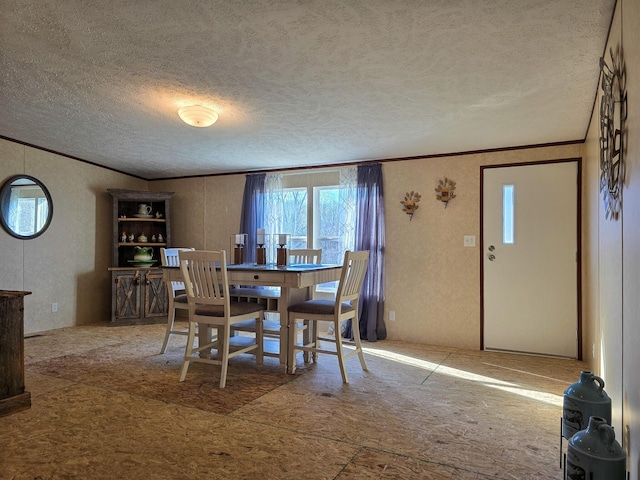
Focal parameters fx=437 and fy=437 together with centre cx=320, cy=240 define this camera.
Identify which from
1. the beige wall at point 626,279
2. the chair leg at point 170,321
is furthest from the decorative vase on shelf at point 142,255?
the beige wall at point 626,279

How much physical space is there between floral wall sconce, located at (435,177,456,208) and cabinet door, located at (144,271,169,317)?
373 centimetres

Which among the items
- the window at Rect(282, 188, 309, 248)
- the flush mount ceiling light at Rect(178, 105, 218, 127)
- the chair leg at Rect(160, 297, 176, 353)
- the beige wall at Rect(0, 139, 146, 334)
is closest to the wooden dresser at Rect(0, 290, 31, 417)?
the chair leg at Rect(160, 297, 176, 353)

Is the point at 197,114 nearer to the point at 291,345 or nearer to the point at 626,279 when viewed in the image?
the point at 291,345

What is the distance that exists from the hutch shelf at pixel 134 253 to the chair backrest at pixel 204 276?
8.06ft

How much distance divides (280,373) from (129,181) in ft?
13.9

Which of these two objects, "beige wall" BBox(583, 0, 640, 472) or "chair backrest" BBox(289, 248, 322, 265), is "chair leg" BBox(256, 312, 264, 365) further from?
"beige wall" BBox(583, 0, 640, 472)

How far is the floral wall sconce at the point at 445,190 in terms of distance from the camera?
15.3 feet

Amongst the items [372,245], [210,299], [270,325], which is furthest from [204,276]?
[372,245]

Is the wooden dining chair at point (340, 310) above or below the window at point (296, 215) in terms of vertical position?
below

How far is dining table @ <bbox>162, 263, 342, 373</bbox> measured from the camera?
10.9 feet

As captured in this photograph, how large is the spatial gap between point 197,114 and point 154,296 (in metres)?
3.22

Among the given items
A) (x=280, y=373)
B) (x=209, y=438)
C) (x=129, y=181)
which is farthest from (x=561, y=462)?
(x=129, y=181)

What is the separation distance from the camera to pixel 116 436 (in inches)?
93.8

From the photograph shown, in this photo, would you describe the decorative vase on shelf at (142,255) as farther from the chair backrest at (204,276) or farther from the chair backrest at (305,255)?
the chair backrest at (204,276)
